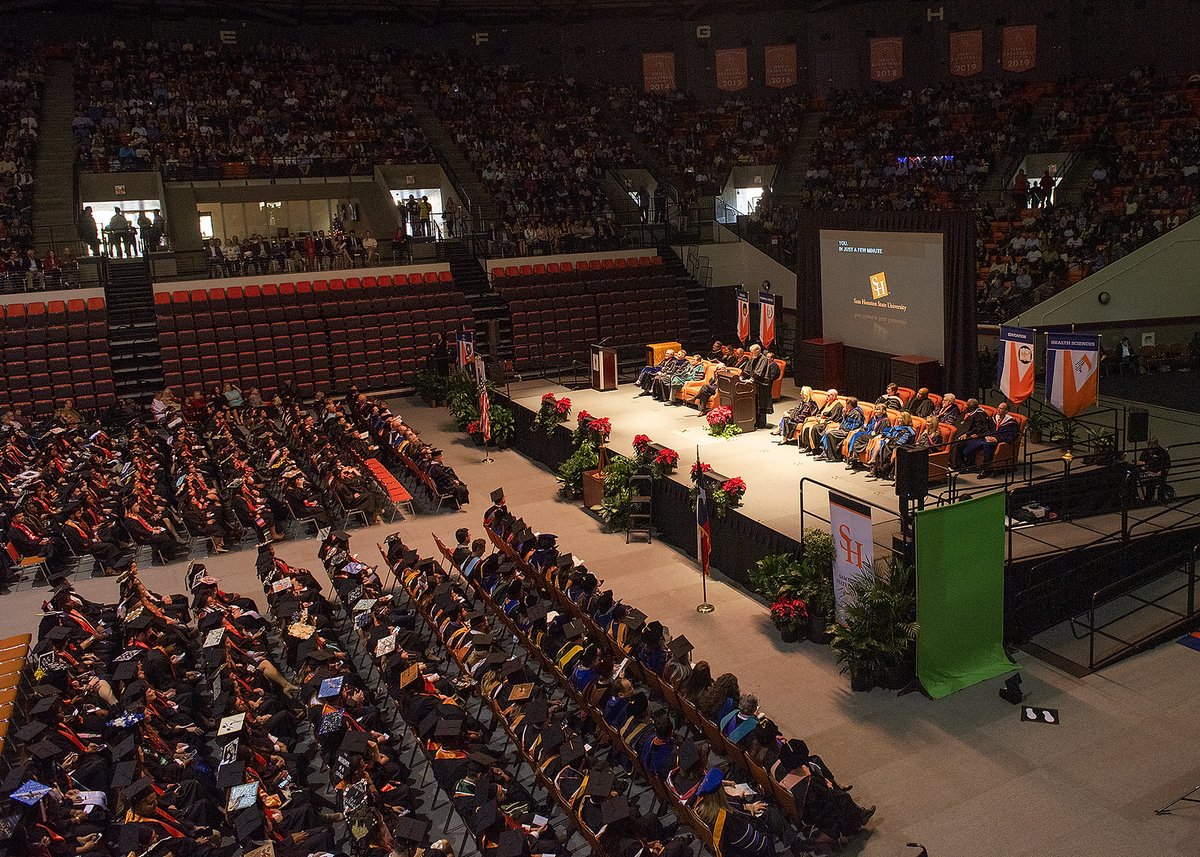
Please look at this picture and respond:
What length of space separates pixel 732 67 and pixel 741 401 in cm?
1862

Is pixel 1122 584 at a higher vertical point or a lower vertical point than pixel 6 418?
lower

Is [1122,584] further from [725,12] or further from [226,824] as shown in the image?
[725,12]

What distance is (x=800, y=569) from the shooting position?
12.6 meters

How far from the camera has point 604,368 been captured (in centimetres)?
2439

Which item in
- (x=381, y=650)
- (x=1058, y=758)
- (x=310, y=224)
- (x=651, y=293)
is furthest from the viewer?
(x=310, y=224)

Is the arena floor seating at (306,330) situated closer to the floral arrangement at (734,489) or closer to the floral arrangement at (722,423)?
the floral arrangement at (722,423)

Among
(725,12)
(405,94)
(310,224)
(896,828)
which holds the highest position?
(725,12)

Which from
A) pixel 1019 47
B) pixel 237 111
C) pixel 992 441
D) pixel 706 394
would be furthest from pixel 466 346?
pixel 1019 47

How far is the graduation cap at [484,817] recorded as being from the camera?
7863mm

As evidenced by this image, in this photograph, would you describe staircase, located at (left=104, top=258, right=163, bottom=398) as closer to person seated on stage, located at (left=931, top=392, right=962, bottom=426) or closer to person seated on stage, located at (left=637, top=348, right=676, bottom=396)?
person seated on stage, located at (left=637, top=348, right=676, bottom=396)

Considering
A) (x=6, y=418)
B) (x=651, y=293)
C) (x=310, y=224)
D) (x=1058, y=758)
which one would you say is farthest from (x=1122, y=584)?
(x=310, y=224)

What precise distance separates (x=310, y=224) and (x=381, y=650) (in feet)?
91.7

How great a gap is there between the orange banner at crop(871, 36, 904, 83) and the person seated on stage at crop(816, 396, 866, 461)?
18.9m

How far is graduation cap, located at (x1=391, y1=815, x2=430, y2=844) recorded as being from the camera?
767 cm
